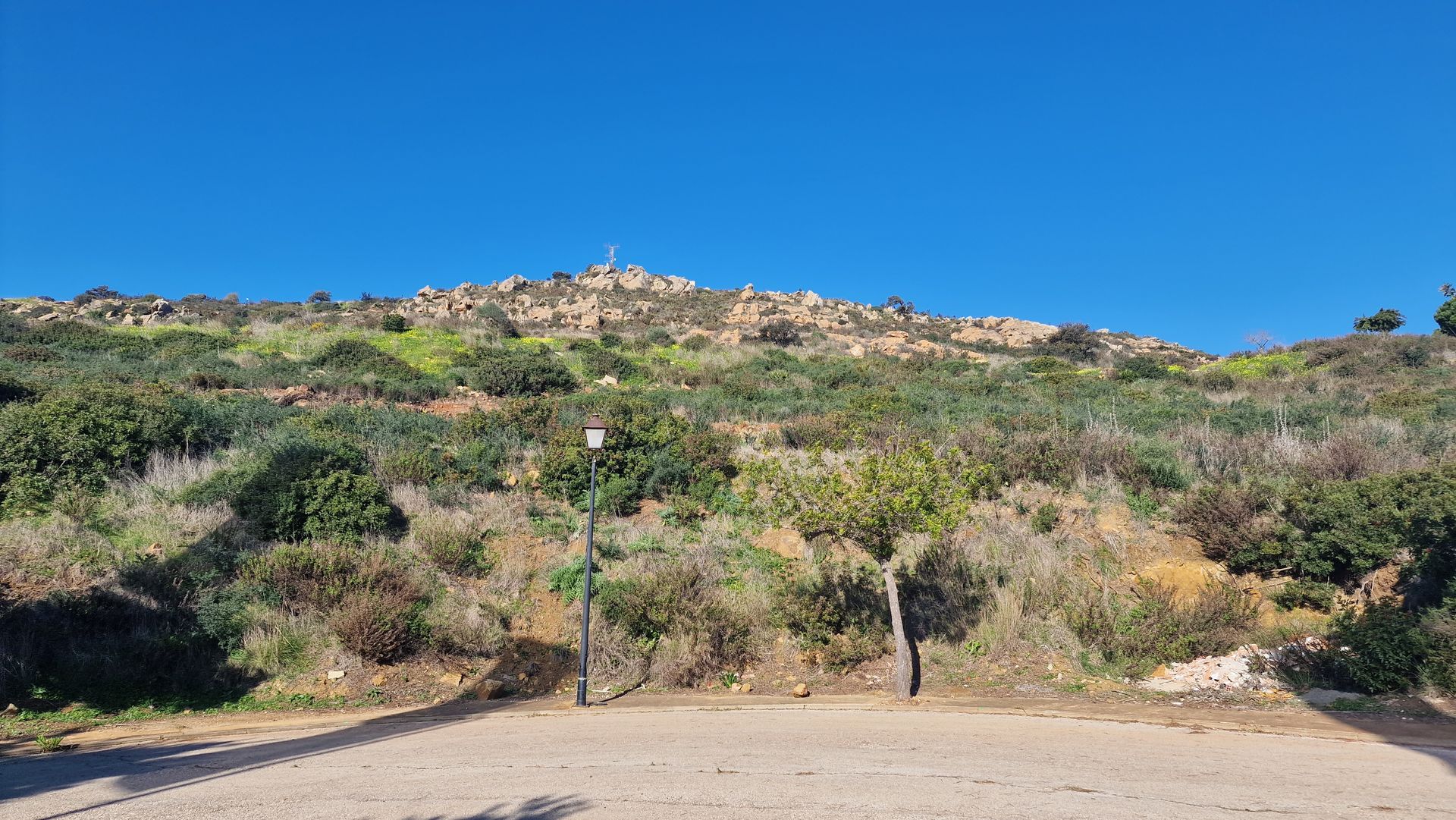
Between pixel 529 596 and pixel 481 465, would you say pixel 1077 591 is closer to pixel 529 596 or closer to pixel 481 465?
pixel 529 596

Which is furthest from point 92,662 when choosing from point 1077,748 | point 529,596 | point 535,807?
point 1077,748

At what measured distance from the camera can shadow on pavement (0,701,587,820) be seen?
502 centimetres

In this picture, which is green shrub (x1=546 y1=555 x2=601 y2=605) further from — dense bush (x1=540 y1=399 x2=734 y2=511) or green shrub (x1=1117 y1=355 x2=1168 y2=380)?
green shrub (x1=1117 y1=355 x2=1168 y2=380)

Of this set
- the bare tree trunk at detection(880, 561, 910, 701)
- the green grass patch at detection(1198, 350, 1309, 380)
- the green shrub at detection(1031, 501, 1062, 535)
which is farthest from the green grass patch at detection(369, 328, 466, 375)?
the green grass patch at detection(1198, 350, 1309, 380)

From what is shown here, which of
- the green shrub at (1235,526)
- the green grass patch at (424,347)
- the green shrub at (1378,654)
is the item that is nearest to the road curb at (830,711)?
the green shrub at (1378,654)

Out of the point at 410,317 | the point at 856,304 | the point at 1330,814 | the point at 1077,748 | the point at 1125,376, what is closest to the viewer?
the point at 1330,814

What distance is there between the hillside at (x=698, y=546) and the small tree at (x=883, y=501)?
53 millimetres

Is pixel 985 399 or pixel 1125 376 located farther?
pixel 1125 376

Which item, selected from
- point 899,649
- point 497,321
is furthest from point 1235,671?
point 497,321

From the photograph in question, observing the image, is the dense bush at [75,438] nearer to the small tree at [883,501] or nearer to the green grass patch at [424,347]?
the green grass patch at [424,347]

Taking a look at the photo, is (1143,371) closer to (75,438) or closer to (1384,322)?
(1384,322)

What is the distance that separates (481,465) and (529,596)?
502cm

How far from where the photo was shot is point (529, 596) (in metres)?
13.5

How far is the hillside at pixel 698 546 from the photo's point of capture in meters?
10.4
